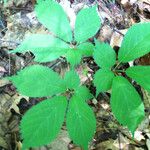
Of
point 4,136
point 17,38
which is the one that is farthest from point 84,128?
point 17,38

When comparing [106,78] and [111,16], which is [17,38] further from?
[106,78]

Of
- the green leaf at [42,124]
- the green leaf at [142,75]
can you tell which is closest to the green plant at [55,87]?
the green leaf at [42,124]

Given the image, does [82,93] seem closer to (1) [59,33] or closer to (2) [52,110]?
(2) [52,110]

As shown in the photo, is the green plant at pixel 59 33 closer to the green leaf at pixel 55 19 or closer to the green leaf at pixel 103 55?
the green leaf at pixel 55 19

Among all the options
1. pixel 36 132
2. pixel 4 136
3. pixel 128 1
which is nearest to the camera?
pixel 36 132

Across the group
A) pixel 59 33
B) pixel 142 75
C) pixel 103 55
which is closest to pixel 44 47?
pixel 59 33
